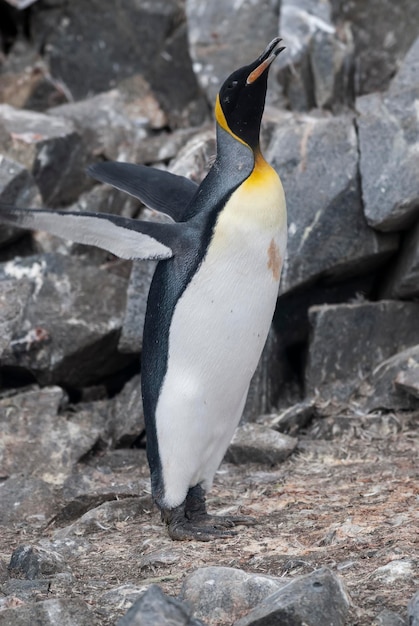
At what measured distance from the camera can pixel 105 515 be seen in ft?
15.5

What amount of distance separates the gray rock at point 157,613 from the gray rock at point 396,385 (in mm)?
2970

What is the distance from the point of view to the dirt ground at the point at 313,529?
376 cm

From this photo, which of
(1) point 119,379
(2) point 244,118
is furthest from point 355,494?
(1) point 119,379

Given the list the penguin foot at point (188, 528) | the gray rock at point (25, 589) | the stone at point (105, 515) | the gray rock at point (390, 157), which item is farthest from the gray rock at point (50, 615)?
the gray rock at point (390, 157)

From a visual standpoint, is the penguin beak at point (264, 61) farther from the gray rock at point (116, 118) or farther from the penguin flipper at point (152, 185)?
the gray rock at point (116, 118)

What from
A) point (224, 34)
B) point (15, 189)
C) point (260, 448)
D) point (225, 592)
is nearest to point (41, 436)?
point (260, 448)

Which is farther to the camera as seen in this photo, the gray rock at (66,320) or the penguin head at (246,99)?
the gray rock at (66,320)

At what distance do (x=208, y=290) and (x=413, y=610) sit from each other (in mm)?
1658

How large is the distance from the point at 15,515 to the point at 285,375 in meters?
2.18

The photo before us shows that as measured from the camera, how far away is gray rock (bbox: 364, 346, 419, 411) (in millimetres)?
5691

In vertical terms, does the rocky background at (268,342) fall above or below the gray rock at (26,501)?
above

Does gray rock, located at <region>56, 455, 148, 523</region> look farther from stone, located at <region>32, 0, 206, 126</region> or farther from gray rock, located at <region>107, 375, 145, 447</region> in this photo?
stone, located at <region>32, 0, 206, 126</region>

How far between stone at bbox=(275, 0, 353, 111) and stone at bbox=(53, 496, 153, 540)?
12.7ft

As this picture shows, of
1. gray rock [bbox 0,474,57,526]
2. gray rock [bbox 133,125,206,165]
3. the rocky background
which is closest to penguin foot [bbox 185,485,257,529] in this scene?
the rocky background
